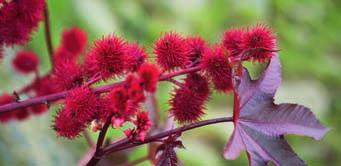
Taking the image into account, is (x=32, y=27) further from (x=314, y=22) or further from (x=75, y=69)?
(x=314, y=22)

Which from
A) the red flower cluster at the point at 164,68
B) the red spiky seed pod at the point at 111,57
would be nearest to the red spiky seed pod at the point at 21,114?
the red flower cluster at the point at 164,68

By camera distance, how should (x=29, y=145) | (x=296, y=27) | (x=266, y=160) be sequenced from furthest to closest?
(x=296, y=27) < (x=29, y=145) < (x=266, y=160)

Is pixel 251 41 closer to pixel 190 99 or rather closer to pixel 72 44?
pixel 190 99

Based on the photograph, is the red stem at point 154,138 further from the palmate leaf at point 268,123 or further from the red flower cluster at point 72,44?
the red flower cluster at point 72,44

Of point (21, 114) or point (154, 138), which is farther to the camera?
point (21, 114)

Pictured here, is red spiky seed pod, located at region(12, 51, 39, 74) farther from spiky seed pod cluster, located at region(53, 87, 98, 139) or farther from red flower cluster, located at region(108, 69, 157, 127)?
red flower cluster, located at region(108, 69, 157, 127)

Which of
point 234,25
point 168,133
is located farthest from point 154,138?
point 234,25

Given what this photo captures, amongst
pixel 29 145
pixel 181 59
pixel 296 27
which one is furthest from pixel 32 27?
pixel 296 27
